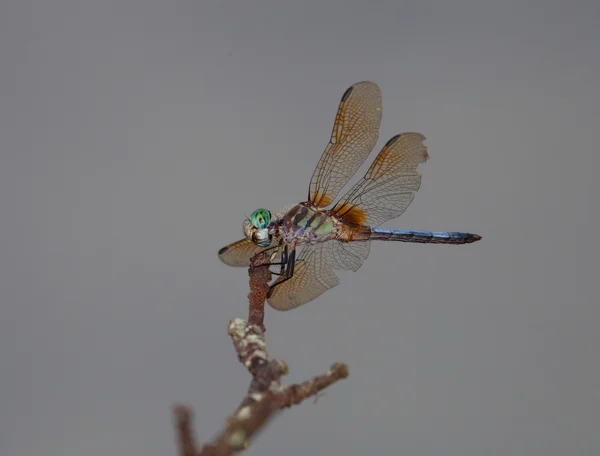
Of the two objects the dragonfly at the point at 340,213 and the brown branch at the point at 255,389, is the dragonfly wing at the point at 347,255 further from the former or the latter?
the brown branch at the point at 255,389

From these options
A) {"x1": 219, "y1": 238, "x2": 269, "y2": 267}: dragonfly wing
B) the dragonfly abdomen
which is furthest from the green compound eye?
the dragonfly abdomen

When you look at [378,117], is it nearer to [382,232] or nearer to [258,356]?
[382,232]

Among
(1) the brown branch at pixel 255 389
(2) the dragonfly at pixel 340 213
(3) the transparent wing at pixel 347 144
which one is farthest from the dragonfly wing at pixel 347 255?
(1) the brown branch at pixel 255 389

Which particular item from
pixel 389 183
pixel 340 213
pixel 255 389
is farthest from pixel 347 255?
pixel 255 389

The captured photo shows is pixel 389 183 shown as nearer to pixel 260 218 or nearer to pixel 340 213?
pixel 340 213

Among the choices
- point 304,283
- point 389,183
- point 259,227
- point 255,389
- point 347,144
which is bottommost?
point 255,389

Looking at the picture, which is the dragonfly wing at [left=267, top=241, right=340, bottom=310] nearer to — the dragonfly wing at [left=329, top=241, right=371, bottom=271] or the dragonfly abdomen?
the dragonfly wing at [left=329, top=241, right=371, bottom=271]
